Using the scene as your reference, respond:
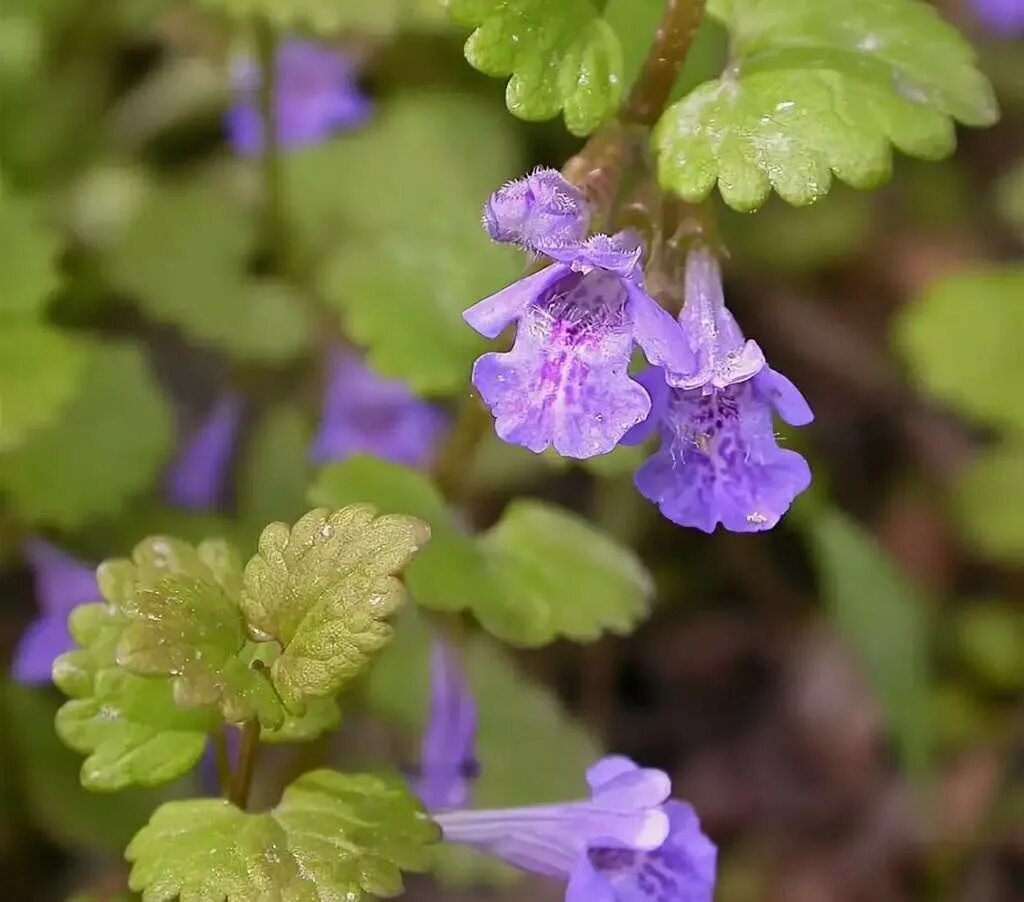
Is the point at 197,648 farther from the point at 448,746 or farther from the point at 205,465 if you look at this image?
the point at 205,465

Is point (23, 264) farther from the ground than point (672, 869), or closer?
farther from the ground

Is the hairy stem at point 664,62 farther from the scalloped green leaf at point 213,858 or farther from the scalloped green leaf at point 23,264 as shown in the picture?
the scalloped green leaf at point 23,264

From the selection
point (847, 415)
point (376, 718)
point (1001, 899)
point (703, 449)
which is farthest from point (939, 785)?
point (703, 449)

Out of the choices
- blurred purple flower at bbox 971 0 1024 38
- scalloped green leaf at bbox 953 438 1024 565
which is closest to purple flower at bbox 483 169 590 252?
scalloped green leaf at bbox 953 438 1024 565

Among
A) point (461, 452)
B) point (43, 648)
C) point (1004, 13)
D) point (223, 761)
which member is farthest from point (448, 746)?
point (1004, 13)

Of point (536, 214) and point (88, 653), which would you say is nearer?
point (536, 214)

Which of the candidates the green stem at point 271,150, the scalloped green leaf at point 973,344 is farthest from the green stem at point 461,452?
the scalloped green leaf at point 973,344

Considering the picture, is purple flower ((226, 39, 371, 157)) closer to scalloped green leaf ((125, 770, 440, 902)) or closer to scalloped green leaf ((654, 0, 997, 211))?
scalloped green leaf ((654, 0, 997, 211))
